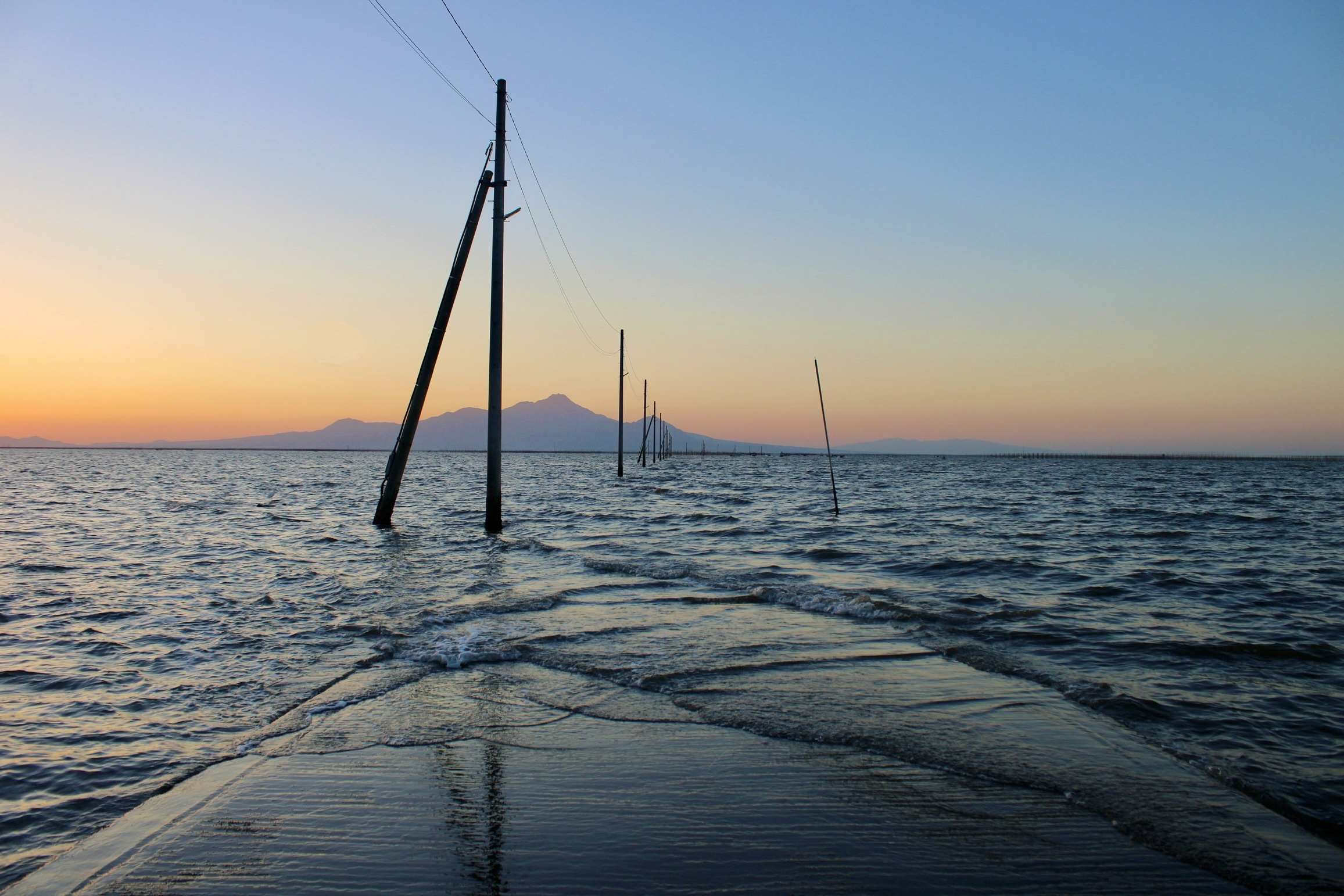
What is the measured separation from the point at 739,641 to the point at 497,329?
11.3 m

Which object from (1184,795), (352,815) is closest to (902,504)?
(1184,795)

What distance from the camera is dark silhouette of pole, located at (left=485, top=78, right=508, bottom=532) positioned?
16.5 meters

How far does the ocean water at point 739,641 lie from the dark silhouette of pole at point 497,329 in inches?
50.1

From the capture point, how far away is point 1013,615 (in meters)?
9.42

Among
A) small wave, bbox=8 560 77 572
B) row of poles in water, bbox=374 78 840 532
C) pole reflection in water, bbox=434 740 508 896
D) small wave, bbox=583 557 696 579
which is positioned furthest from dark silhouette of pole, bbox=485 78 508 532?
pole reflection in water, bbox=434 740 508 896

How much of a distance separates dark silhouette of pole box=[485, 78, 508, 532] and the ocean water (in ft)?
4.18

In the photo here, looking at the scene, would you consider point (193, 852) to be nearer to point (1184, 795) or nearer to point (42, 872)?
point (42, 872)

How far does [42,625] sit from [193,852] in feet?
22.0

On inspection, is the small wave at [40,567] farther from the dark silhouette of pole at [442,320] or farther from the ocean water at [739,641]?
the dark silhouette of pole at [442,320]

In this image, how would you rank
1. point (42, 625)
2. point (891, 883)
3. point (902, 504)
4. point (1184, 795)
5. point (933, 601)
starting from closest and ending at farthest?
point (891, 883)
point (1184, 795)
point (42, 625)
point (933, 601)
point (902, 504)

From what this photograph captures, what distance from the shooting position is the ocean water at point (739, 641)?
4539 mm

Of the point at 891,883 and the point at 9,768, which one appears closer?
the point at 891,883

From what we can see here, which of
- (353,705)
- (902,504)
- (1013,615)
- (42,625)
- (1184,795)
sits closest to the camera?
(1184,795)

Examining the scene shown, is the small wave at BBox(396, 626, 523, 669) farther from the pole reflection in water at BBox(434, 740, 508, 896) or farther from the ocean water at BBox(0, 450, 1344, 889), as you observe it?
the pole reflection in water at BBox(434, 740, 508, 896)
